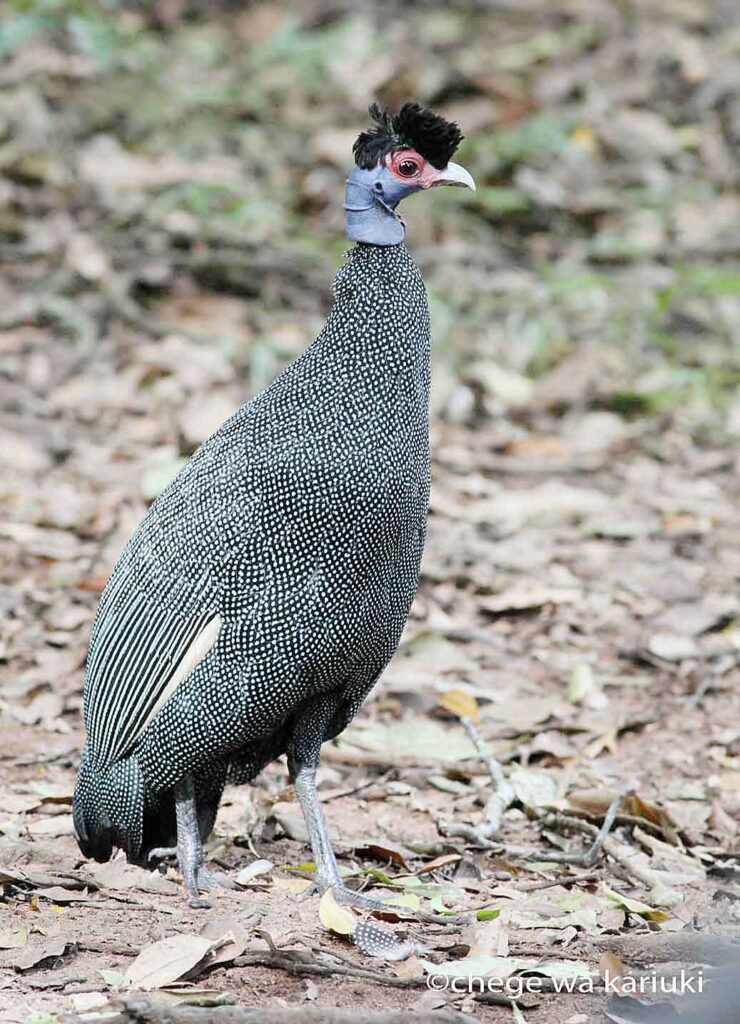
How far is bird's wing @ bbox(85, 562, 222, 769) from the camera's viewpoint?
384 centimetres

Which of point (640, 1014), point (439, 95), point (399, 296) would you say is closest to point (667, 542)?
point (399, 296)

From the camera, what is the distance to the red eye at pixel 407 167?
3.99 m

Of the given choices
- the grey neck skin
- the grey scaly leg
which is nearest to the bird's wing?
the grey scaly leg

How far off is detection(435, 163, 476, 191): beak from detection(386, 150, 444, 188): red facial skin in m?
0.04

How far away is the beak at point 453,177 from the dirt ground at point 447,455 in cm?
191

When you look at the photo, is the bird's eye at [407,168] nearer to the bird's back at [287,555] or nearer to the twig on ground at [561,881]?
the bird's back at [287,555]

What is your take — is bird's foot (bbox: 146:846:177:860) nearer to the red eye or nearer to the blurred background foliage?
the red eye

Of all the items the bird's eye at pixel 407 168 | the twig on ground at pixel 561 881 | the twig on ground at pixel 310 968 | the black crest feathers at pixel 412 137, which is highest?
the black crest feathers at pixel 412 137

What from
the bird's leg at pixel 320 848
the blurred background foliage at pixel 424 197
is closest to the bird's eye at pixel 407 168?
the bird's leg at pixel 320 848

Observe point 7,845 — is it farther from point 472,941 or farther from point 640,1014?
point 640,1014

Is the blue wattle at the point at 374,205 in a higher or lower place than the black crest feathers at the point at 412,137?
lower

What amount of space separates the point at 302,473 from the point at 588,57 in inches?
347

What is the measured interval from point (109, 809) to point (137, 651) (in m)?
0.49

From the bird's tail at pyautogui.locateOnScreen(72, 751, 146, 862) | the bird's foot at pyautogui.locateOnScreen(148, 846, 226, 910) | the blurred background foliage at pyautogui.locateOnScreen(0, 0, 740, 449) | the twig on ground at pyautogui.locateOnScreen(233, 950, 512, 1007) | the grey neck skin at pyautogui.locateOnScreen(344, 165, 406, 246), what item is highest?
the blurred background foliage at pyautogui.locateOnScreen(0, 0, 740, 449)
